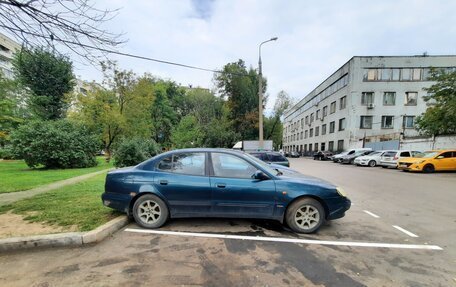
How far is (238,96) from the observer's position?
41281 mm

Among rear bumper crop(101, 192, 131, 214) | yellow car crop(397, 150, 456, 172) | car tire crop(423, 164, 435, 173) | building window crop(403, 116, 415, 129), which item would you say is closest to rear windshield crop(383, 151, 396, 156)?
yellow car crop(397, 150, 456, 172)

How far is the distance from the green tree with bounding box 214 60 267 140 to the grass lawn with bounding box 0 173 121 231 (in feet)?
115

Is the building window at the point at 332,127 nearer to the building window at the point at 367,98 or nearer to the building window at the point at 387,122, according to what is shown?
the building window at the point at 367,98

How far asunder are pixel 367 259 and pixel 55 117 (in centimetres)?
3096

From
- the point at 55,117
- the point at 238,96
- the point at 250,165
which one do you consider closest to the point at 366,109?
the point at 238,96

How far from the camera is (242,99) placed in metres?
40.9

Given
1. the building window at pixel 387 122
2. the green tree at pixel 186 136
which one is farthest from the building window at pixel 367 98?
the green tree at pixel 186 136

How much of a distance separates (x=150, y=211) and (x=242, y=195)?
179cm

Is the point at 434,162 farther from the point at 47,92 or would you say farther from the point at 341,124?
the point at 47,92

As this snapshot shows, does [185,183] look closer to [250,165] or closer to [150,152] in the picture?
[250,165]

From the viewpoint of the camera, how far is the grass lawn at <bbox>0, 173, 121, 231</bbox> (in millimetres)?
4312

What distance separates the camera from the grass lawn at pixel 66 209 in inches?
170

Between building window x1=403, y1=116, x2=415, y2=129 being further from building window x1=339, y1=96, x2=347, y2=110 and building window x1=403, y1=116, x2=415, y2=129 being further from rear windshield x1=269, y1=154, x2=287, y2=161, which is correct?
rear windshield x1=269, y1=154, x2=287, y2=161

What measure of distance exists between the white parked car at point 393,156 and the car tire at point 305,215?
17.9 meters
